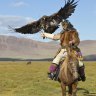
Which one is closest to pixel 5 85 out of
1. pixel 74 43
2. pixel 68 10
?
pixel 68 10

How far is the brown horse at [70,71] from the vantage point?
13086mm

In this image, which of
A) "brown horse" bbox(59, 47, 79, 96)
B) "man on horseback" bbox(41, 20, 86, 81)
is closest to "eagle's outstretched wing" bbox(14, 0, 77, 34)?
"man on horseback" bbox(41, 20, 86, 81)

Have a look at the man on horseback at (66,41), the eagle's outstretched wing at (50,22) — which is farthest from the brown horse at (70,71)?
the eagle's outstretched wing at (50,22)

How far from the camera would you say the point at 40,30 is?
14.7m

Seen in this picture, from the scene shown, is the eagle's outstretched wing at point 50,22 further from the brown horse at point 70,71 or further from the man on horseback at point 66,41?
the brown horse at point 70,71

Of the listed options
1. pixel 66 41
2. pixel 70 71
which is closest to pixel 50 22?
pixel 66 41

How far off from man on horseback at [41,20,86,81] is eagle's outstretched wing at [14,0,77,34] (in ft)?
1.55

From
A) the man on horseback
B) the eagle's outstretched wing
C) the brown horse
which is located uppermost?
the eagle's outstretched wing

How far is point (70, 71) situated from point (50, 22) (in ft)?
8.05

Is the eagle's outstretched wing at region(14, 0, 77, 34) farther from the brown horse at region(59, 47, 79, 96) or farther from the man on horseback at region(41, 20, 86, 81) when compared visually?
the brown horse at region(59, 47, 79, 96)

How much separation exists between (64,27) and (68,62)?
5.48 feet

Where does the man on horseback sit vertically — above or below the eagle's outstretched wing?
below

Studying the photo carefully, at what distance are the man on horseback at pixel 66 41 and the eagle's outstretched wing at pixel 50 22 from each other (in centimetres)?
47

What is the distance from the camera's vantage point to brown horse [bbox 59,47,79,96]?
42.9 feet
